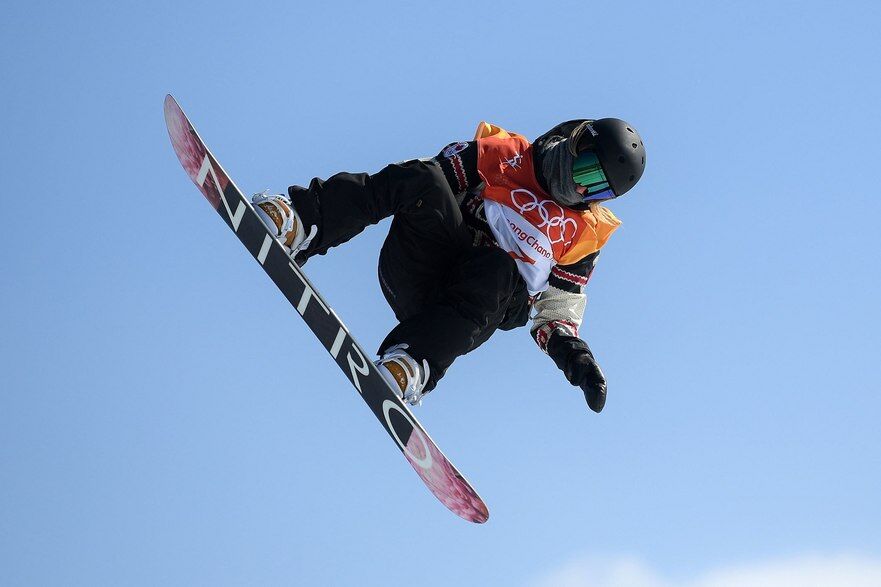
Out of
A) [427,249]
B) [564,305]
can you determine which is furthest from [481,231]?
[564,305]

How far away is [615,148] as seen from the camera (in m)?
8.52

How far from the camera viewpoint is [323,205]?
8.24m

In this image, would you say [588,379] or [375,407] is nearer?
[375,407]

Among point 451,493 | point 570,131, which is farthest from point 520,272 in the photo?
point 451,493

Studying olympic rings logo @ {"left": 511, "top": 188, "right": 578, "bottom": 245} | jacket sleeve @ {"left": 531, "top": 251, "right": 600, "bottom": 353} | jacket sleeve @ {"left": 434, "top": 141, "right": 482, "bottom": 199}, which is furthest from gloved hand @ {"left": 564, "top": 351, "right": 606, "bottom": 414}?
jacket sleeve @ {"left": 434, "top": 141, "right": 482, "bottom": 199}

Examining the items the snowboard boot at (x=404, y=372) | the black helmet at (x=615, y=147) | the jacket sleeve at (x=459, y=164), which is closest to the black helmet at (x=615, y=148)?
the black helmet at (x=615, y=147)

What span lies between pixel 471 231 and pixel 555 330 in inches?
40.3

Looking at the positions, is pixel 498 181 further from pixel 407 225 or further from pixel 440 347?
pixel 440 347

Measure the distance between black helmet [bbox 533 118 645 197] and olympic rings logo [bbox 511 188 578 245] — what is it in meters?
0.43

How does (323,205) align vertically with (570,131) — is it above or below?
below

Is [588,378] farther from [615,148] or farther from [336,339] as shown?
[336,339]

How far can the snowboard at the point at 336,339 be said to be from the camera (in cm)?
816

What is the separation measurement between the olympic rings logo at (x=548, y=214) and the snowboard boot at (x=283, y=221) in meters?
1.53

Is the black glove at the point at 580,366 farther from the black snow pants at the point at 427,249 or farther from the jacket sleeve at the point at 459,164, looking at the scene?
the jacket sleeve at the point at 459,164
